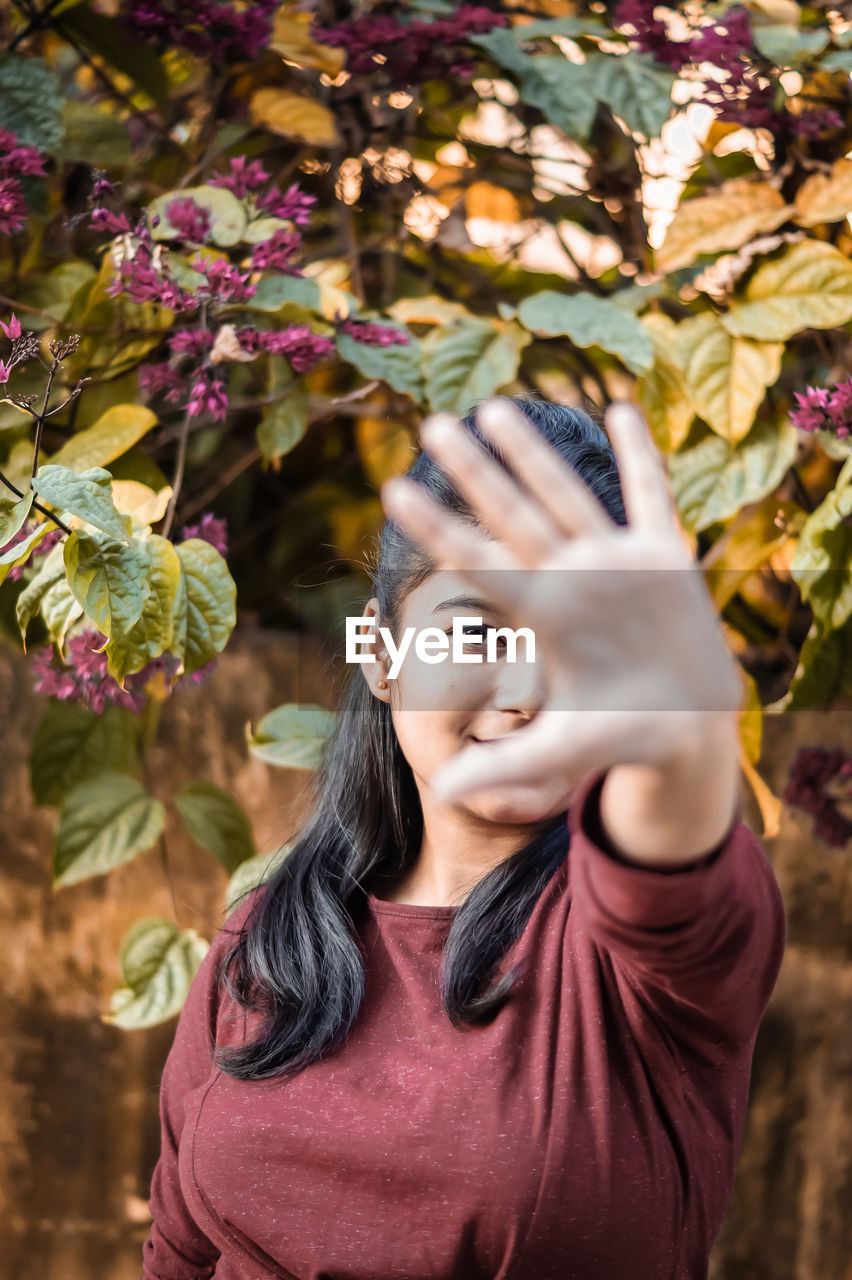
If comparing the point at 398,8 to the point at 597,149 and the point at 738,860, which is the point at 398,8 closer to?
the point at 597,149

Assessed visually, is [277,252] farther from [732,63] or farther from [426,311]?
[732,63]

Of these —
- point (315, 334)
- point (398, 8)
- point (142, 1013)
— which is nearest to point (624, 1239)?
point (142, 1013)

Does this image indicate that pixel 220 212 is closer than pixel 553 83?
Yes

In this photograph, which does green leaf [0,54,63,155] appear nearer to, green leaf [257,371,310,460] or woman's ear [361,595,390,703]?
green leaf [257,371,310,460]

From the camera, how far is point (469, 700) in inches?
28.1

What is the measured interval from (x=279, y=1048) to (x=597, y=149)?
107 cm

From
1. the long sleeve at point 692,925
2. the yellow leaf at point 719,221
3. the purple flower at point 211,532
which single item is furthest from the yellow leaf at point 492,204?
the long sleeve at point 692,925

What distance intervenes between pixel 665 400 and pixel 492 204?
575 millimetres

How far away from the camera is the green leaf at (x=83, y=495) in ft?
2.46

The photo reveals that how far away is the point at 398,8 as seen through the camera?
1.29 meters

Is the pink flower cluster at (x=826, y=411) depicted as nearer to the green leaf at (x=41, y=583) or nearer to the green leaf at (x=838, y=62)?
the green leaf at (x=838, y=62)

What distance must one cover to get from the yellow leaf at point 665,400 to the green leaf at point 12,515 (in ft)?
1.97

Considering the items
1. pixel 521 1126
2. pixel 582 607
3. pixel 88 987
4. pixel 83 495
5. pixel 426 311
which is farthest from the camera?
pixel 88 987
